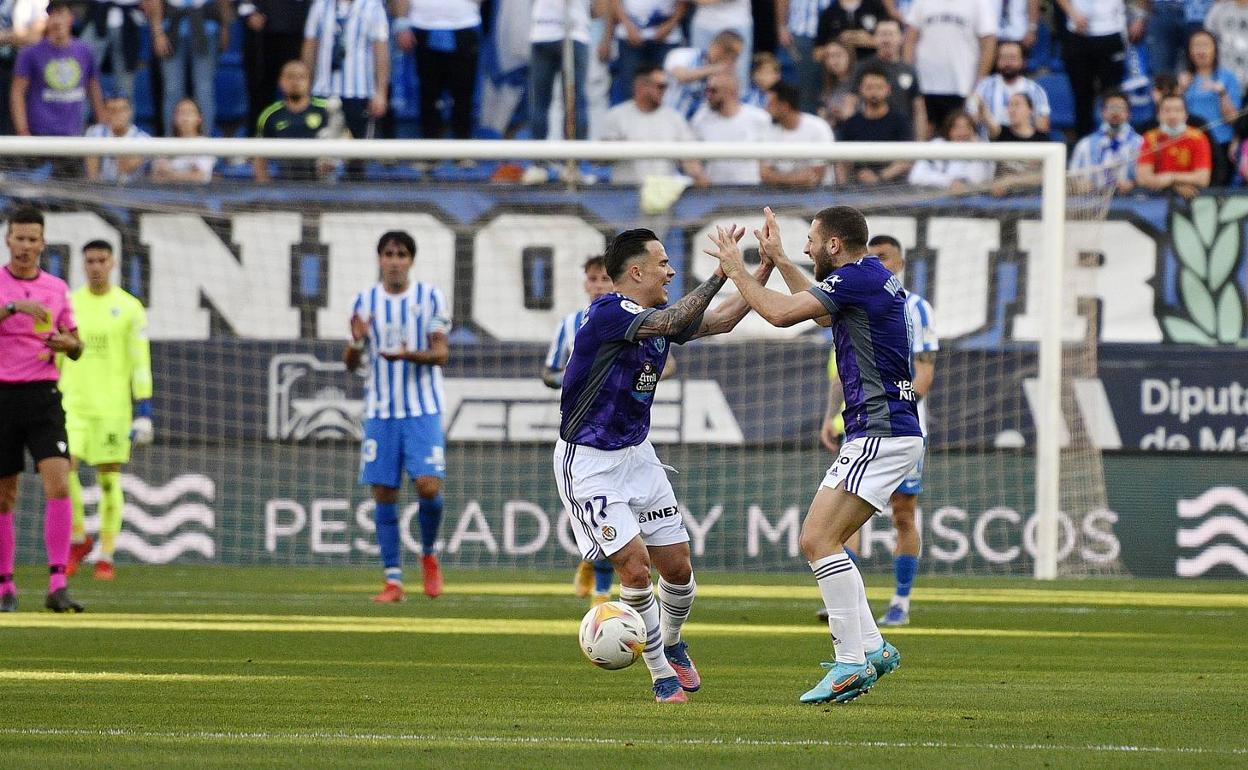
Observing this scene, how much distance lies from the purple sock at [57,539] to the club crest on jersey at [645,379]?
547 cm

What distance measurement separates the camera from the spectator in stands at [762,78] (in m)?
19.0

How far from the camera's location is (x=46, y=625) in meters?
11.2

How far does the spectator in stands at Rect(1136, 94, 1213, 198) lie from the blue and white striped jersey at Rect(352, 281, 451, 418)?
7.16 metres

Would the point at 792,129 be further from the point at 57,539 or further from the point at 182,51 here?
the point at 57,539

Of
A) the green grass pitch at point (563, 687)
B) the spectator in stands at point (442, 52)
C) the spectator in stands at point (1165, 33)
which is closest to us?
the green grass pitch at point (563, 687)

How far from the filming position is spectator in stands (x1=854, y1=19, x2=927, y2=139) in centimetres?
1867

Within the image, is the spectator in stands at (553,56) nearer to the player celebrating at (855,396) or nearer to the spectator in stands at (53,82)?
the spectator in stands at (53,82)

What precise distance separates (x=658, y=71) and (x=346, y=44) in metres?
3.20

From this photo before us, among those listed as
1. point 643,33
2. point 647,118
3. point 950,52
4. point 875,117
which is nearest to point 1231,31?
point 950,52

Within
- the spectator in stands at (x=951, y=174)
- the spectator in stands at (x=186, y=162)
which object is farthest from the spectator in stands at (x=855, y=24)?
the spectator in stands at (x=186, y=162)

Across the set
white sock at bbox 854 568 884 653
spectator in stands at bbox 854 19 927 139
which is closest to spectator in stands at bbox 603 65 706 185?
spectator in stands at bbox 854 19 927 139

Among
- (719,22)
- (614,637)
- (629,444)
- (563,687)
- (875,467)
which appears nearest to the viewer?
(614,637)

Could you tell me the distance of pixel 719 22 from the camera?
19500 millimetres

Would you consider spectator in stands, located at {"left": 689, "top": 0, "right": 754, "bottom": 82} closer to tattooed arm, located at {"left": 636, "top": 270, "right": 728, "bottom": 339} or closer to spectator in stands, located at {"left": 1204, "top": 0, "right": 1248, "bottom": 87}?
spectator in stands, located at {"left": 1204, "top": 0, "right": 1248, "bottom": 87}
